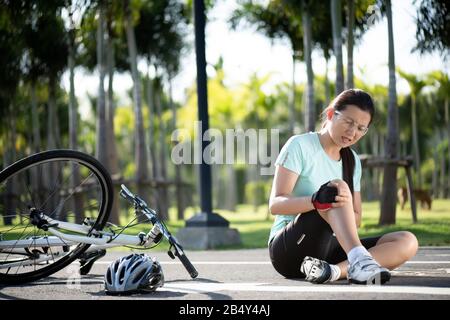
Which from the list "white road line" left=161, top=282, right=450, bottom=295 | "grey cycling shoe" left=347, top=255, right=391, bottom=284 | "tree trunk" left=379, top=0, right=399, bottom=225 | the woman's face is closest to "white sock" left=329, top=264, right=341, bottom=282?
"white road line" left=161, top=282, right=450, bottom=295

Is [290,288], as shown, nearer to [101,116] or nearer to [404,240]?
[404,240]

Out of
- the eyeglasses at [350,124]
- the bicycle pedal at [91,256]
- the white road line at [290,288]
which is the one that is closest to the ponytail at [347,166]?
the eyeglasses at [350,124]

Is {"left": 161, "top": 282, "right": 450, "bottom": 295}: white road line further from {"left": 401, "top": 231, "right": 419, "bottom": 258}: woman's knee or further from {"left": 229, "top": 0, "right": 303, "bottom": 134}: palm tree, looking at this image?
{"left": 229, "top": 0, "right": 303, "bottom": 134}: palm tree

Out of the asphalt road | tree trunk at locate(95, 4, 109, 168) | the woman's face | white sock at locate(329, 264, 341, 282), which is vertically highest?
tree trunk at locate(95, 4, 109, 168)

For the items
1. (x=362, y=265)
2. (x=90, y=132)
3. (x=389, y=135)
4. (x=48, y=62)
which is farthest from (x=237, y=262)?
(x=90, y=132)

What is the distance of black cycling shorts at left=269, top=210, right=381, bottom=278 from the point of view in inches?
201

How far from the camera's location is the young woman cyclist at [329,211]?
4.88m

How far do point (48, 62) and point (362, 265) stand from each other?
24.7 m

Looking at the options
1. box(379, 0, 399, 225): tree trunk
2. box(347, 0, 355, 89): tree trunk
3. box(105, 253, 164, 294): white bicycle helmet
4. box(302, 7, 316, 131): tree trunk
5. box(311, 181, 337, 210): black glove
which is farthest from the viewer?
box(302, 7, 316, 131): tree trunk

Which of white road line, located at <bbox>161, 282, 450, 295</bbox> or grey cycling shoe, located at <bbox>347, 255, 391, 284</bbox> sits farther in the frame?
grey cycling shoe, located at <bbox>347, 255, 391, 284</bbox>

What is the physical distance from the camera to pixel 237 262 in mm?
7812

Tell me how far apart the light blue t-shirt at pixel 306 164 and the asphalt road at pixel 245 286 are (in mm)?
587

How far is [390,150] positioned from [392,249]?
11460 millimetres
